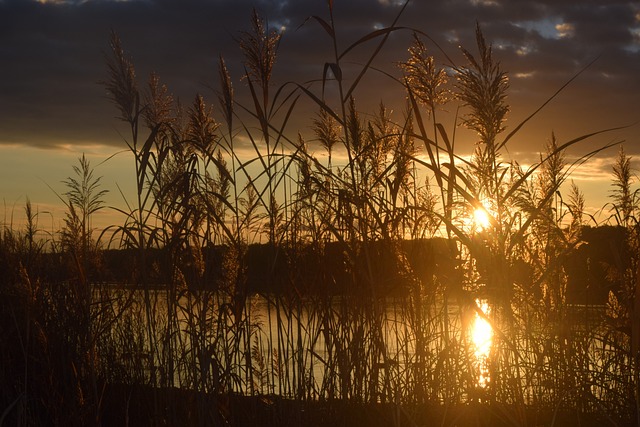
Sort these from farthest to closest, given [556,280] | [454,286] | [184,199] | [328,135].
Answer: [328,135] < [556,280] < [184,199] < [454,286]

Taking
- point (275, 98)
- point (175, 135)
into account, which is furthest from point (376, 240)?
point (175, 135)

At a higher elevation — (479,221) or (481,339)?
(479,221)

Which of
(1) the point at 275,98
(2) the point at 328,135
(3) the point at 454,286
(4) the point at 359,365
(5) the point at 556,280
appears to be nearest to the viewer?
(3) the point at 454,286

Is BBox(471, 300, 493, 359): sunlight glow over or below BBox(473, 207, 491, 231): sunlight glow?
below

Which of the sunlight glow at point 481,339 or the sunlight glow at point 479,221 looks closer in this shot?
the sunlight glow at point 479,221

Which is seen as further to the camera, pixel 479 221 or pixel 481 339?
pixel 481 339

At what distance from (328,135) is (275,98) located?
1.74 meters

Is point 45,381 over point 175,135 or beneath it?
beneath

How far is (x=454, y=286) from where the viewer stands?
9.84ft

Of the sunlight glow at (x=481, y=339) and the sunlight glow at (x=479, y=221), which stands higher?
the sunlight glow at (x=479, y=221)

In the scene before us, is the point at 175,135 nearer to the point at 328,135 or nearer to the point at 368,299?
the point at 328,135

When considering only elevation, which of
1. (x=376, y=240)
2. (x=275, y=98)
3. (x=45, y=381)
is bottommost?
(x=45, y=381)

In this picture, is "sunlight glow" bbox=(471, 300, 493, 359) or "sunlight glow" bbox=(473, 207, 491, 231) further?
"sunlight glow" bbox=(471, 300, 493, 359)

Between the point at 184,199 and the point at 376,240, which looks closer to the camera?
the point at 184,199
